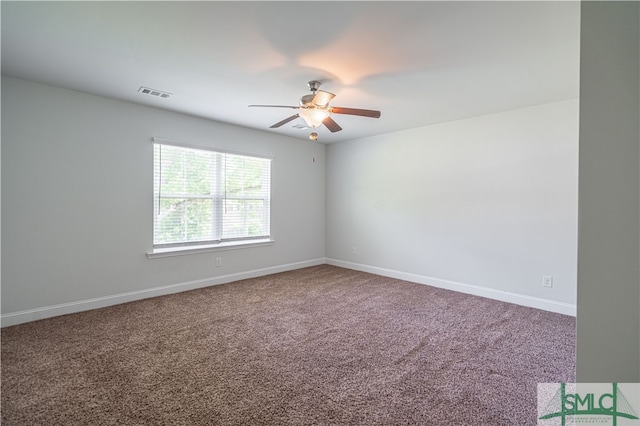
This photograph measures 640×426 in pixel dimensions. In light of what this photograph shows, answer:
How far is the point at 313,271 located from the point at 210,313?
2.36m

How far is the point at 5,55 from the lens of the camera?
2557 millimetres

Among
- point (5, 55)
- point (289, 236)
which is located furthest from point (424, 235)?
point (5, 55)

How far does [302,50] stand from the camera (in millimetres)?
2422

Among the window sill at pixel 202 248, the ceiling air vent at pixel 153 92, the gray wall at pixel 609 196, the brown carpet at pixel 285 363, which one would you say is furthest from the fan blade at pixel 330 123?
the window sill at pixel 202 248

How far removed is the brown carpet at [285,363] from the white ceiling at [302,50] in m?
2.47

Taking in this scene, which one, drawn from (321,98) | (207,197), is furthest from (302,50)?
(207,197)

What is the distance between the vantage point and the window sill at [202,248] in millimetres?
4050

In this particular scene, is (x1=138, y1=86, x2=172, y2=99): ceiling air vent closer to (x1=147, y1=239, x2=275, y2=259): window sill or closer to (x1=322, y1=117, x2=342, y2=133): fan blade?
(x1=322, y1=117, x2=342, y2=133): fan blade

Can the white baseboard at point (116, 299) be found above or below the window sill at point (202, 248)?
below

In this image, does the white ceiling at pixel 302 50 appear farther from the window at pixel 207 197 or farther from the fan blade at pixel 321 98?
the window at pixel 207 197

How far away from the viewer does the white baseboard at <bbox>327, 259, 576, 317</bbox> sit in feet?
11.8

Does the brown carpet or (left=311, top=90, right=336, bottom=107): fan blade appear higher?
(left=311, top=90, right=336, bottom=107): fan blade

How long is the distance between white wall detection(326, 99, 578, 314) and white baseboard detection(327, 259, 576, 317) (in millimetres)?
13

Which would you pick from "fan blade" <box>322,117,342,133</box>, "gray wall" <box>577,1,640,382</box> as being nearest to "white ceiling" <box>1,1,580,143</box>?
"fan blade" <box>322,117,342,133</box>
